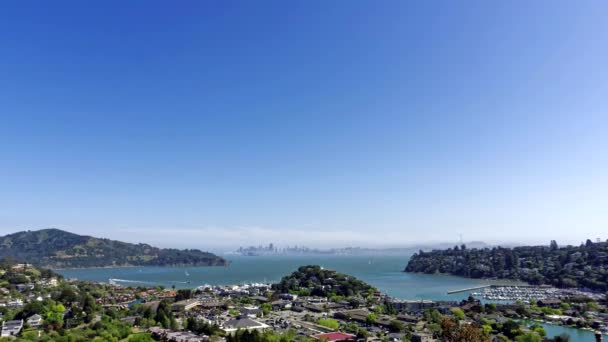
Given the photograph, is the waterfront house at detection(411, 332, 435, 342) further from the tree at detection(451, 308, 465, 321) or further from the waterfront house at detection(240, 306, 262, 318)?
the waterfront house at detection(240, 306, 262, 318)

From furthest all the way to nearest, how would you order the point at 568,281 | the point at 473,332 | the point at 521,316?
the point at 568,281, the point at 521,316, the point at 473,332

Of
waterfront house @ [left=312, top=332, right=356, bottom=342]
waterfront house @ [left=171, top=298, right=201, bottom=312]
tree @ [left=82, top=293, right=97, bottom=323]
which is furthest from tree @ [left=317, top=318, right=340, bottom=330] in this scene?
tree @ [left=82, top=293, right=97, bottom=323]

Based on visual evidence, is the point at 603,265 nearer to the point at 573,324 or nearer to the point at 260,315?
the point at 573,324

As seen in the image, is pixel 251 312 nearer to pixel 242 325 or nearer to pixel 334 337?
pixel 242 325

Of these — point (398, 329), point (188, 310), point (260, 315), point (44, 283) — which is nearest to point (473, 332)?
point (398, 329)

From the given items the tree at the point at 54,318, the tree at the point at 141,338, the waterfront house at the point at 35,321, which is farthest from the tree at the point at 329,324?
the waterfront house at the point at 35,321

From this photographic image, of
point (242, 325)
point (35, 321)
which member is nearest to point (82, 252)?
point (35, 321)

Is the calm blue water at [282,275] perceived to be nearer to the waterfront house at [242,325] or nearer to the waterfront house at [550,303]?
the waterfront house at [550,303]
